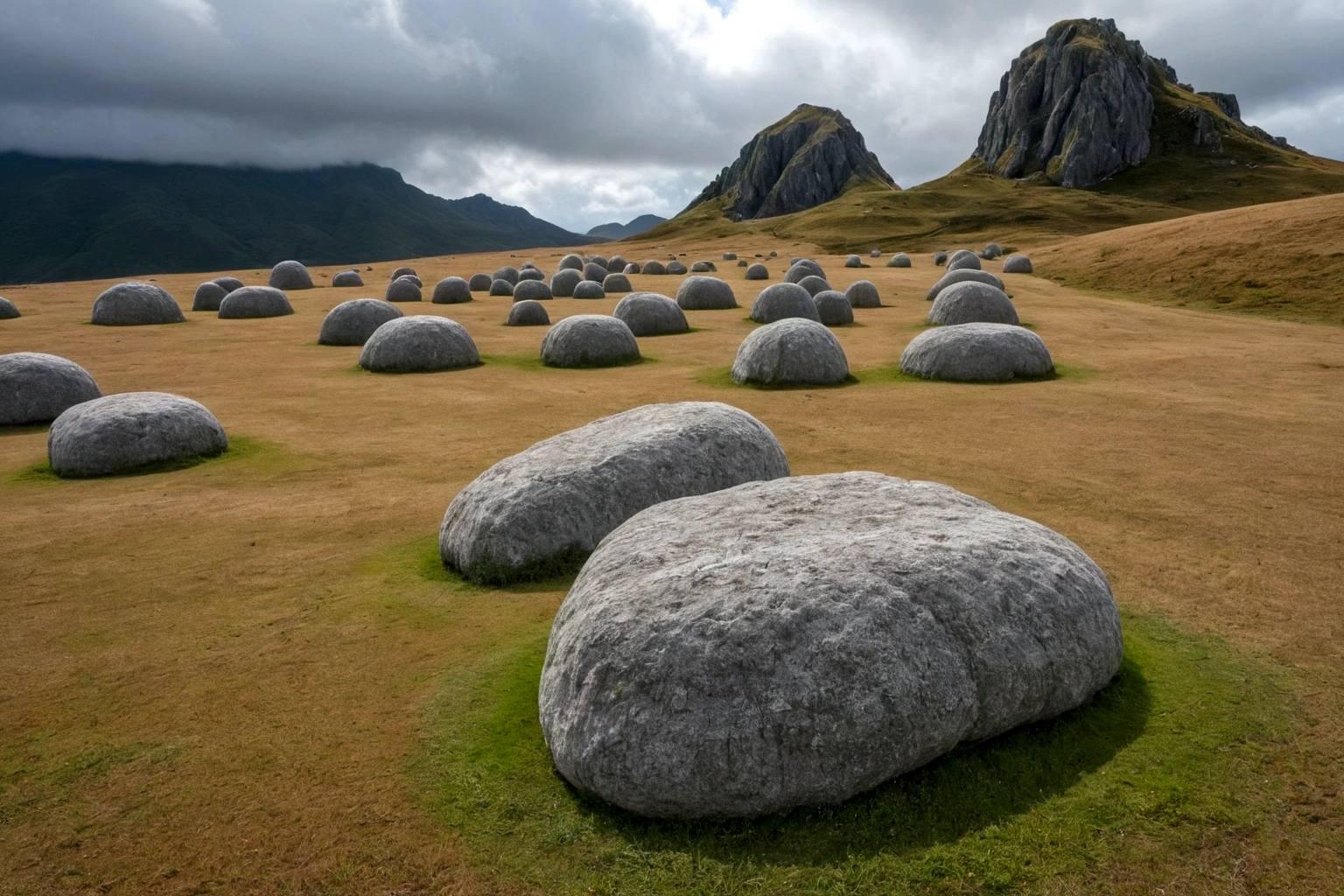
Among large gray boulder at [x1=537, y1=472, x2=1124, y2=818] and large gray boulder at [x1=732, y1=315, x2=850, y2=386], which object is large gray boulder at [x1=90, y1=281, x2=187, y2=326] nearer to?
large gray boulder at [x1=732, y1=315, x2=850, y2=386]

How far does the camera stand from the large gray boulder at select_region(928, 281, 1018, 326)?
21844 millimetres

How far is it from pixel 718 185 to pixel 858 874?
6716 inches

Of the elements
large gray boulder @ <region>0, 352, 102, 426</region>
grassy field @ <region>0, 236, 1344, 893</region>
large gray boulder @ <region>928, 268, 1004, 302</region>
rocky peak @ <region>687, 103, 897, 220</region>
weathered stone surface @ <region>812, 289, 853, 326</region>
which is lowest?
grassy field @ <region>0, 236, 1344, 893</region>

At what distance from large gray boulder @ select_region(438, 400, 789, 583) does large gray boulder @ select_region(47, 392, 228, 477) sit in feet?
18.6

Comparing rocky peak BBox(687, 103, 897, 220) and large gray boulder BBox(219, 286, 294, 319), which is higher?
rocky peak BBox(687, 103, 897, 220)

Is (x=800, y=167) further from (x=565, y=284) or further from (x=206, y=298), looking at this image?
(x=206, y=298)

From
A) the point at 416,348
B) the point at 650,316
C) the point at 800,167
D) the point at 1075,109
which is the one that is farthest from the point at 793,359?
the point at 800,167

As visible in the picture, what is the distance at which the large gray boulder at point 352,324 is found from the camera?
73.7 ft

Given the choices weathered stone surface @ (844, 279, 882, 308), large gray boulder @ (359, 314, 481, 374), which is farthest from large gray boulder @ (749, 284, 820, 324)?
large gray boulder @ (359, 314, 481, 374)

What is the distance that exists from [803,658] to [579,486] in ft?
10.7

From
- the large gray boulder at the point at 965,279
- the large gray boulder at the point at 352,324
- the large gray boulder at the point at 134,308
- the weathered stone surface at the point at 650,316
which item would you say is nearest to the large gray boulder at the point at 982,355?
the weathered stone surface at the point at 650,316

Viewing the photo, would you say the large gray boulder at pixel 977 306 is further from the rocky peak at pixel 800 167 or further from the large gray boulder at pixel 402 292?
the rocky peak at pixel 800 167

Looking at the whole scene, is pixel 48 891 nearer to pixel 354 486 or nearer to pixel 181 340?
pixel 354 486

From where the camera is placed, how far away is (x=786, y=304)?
80.6ft
